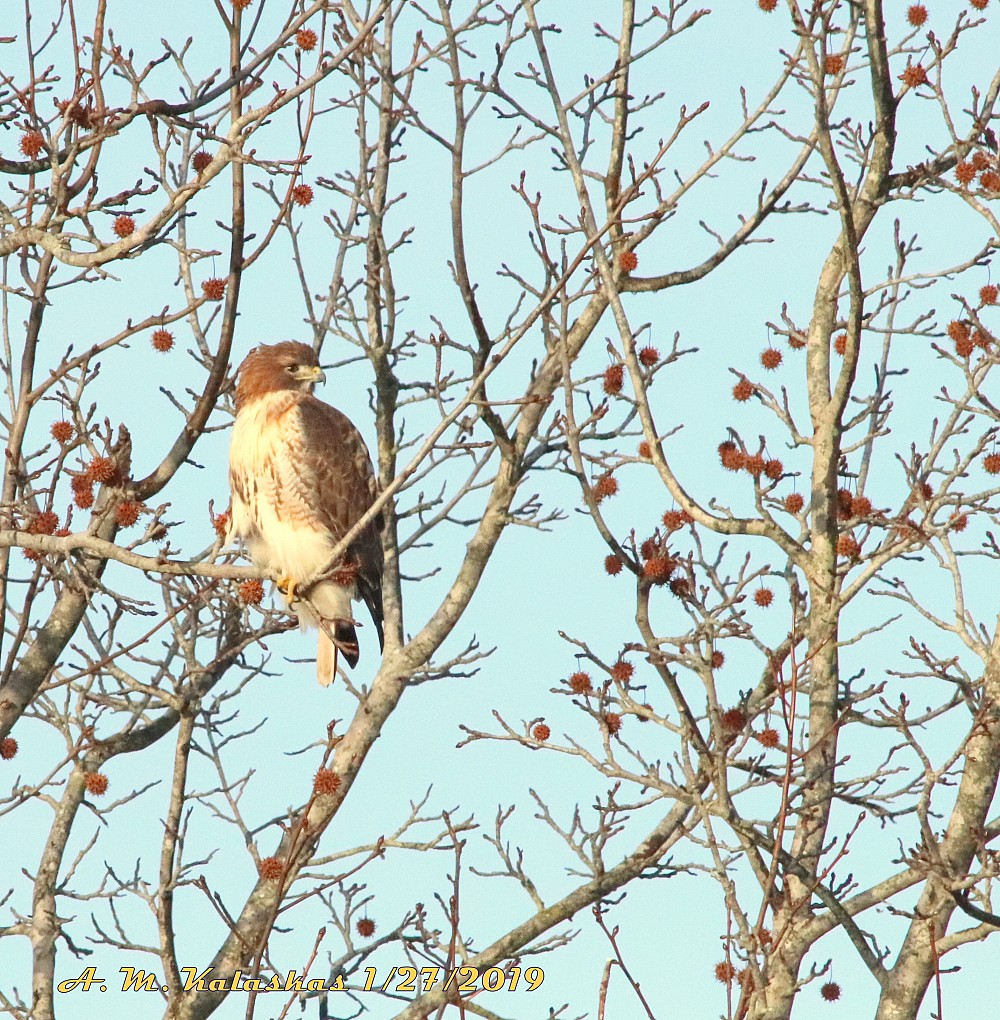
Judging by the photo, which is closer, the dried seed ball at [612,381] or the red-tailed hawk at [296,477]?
the dried seed ball at [612,381]

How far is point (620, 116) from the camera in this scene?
8.86 metres

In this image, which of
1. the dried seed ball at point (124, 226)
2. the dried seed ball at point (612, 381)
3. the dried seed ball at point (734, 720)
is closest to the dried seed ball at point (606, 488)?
the dried seed ball at point (612, 381)

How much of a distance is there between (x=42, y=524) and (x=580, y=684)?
94.9 inches

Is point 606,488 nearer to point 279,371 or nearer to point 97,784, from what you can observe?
point 279,371

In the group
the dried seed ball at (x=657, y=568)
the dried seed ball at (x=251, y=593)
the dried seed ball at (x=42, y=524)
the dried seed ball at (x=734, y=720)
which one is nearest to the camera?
the dried seed ball at (x=657, y=568)

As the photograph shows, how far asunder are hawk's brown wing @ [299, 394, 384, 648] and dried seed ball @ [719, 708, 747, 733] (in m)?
2.87

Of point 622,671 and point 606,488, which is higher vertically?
point 606,488

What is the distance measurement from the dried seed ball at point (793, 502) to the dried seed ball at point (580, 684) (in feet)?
7.13

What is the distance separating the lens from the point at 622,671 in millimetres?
6590

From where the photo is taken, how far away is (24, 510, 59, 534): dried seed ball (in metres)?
6.65

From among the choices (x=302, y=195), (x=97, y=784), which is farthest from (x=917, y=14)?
(x=97, y=784)

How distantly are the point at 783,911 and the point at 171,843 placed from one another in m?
3.98

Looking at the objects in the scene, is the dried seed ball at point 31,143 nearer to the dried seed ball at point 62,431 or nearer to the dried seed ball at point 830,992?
the dried seed ball at point 62,431

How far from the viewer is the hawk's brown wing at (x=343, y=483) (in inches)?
352
